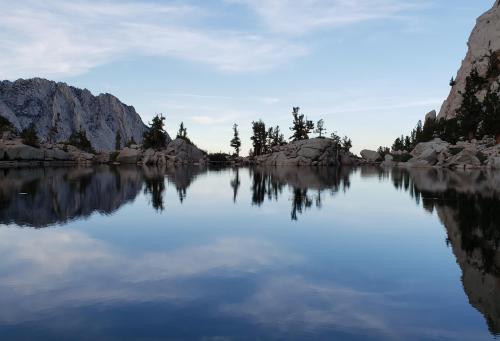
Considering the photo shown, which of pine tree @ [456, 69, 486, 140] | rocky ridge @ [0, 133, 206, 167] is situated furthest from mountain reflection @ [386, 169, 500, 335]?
pine tree @ [456, 69, 486, 140]

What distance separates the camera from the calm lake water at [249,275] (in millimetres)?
8352

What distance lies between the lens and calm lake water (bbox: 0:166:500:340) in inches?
329

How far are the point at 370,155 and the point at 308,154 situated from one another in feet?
160

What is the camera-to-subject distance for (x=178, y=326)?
8.27 metres

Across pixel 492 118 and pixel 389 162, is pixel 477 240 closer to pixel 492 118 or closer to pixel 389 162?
pixel 492 118

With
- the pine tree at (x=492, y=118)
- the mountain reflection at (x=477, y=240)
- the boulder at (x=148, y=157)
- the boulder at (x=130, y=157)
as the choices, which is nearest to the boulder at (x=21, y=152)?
the boulder at (x=130, y=157)

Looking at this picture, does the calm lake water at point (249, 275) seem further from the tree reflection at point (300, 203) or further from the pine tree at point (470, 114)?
the pine tree at point (470, 114)

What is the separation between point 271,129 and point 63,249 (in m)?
146

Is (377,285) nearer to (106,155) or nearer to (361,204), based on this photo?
(361,204)

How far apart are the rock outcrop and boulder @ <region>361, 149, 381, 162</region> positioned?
107 feet

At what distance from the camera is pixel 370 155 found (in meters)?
163

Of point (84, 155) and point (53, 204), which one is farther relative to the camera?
point (84, 155)

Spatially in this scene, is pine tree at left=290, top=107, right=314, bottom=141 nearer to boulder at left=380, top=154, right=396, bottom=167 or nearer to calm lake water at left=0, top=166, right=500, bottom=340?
boulder at left=380, top=154, right=396, bottom=167

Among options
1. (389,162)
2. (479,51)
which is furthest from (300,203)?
(479,51)
